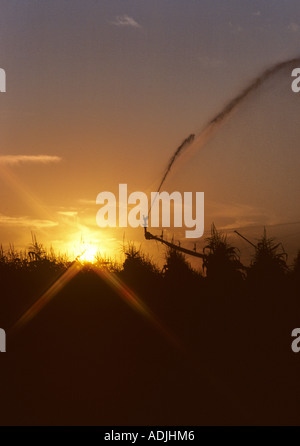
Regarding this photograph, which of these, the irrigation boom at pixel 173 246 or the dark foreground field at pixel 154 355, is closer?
the dark foreground field at pixel 154 355

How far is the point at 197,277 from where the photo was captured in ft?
89.5

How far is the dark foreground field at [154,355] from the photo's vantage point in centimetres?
2061

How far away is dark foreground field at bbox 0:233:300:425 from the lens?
20609 millimetres

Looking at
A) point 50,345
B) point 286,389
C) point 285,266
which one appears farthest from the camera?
point 285,266

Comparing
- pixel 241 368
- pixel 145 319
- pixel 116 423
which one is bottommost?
pixel 116 423

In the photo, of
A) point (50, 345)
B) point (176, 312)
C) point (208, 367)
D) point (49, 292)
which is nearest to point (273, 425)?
point (208, 367)

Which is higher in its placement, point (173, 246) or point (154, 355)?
point (173, 246)

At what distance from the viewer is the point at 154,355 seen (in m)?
23.2

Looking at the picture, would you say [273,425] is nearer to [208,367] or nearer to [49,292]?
[208,367]

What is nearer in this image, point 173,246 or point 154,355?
point 154,355

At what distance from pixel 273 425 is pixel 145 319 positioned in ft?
22.6

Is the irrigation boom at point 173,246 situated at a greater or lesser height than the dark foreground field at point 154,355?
greater

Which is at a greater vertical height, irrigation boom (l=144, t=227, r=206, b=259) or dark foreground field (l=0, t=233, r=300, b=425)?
irrigation boom (l=144, t=227, r=206, b=259)

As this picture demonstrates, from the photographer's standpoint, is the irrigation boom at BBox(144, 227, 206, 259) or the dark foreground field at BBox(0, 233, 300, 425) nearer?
the dark foreground field at BBox(0, 233, 300, 425)
